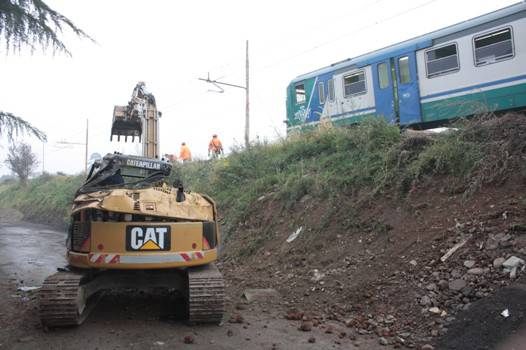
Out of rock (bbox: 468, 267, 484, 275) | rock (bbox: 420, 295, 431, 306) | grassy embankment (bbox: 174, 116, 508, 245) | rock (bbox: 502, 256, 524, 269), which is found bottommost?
rock (bbox: 420, 295, 431, 306)

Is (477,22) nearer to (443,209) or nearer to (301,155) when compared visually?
(301,155)

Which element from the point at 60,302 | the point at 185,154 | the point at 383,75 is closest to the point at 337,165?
the point at 383,75

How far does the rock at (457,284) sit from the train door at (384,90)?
27.7ft

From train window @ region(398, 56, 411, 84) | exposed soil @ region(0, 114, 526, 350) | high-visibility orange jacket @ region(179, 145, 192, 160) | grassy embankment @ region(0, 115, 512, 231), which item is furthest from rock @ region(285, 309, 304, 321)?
high-visibility orange jacket @ region(179, 145, 192, 160)

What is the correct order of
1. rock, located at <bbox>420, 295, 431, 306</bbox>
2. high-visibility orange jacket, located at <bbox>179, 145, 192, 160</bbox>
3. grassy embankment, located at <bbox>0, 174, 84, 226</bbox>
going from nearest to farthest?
rock, located at <bbox>420, 295, 431, 306</bbox>, high-visibility orange jacket, located at <bbox>179, 145, 192, 160</bbox>, grassy embankment, located at <bbox>0, 174, 84, 226</bbox>

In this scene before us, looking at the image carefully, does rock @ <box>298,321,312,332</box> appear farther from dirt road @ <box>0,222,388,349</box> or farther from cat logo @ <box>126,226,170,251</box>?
cat logo @ <box>126,226,170,251</box>

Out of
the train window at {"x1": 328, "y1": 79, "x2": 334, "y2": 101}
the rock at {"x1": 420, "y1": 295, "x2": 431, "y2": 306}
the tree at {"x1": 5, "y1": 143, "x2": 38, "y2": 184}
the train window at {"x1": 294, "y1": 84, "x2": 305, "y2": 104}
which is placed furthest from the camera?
the tree at {"x1": 5, "y1": 143, "x2": 38, "y2": 184}

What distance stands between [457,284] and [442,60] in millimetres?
8557

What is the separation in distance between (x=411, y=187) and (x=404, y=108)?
595cm

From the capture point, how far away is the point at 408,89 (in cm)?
1316

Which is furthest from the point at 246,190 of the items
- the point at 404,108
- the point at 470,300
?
the point at 470,300

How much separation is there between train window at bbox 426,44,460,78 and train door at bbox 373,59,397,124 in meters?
1.21

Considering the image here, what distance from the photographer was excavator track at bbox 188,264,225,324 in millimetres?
5340

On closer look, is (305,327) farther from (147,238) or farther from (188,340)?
(147,238)
